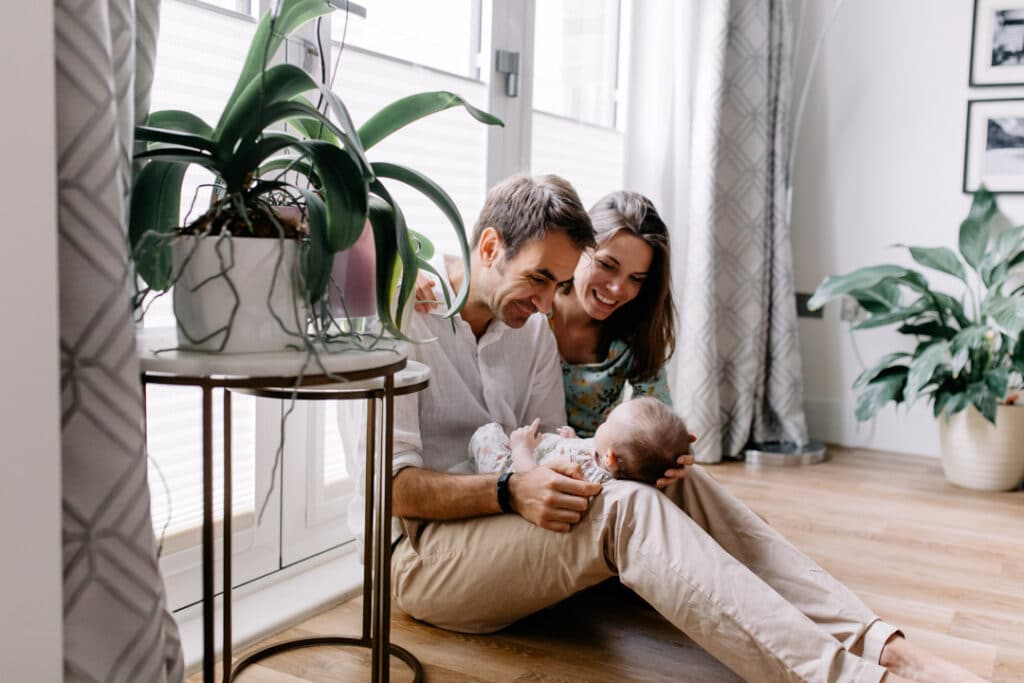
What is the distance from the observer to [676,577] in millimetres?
1479

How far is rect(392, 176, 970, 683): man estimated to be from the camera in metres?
1.45

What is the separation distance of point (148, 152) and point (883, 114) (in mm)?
3154

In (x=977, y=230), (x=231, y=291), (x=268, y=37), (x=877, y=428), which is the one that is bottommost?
(x=877, y=428)

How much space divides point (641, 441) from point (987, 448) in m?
1.93

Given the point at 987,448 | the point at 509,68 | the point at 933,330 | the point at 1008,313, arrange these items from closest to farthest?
1. the point at 509,68
2. the point at 1008,313
3. the point at 987,448
4. the point at 933,330

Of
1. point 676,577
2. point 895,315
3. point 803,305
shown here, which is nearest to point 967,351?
point 895,315

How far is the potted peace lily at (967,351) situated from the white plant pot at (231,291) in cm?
241

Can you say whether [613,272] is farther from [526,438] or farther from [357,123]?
[357,123]

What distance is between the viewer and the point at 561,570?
159 centimetres

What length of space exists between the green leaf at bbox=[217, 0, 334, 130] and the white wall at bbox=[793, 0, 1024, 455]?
2898 mm

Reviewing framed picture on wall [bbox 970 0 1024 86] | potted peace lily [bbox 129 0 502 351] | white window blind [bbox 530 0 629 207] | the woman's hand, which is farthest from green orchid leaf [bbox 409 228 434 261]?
framed picture on wall [bbox 970 0 1024 86]

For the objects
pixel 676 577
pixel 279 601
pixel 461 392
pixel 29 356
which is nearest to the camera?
pixel 29 356

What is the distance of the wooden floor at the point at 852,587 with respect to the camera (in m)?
1.67

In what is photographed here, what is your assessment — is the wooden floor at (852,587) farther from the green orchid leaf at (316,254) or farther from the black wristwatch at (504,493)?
Result: the green orchid leaf at (316,254)
